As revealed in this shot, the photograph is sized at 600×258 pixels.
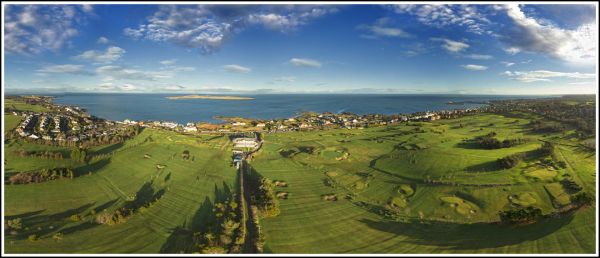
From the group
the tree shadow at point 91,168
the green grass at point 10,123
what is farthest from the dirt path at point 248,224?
the green grass at point 10,123

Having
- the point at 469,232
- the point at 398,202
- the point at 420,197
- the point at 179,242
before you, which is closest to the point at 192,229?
the point at 179,242

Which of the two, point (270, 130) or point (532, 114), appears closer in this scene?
point (532, 114)

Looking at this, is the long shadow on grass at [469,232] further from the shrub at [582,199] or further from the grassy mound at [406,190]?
the grassy mound at [406,190]

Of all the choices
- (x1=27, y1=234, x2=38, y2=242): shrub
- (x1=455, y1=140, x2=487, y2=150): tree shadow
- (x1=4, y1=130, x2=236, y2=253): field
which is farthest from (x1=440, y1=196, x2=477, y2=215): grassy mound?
(x1=27, y1=234, x2=38, y2=242): shrub

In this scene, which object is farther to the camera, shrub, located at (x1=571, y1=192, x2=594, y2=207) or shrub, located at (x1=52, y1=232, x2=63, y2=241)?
shrub, located at (x1=571, y1=192, x2=594, y2=207)

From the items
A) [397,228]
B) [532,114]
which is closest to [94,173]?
[397,228]

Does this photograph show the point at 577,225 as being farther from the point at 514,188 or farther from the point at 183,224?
the point at 183,224

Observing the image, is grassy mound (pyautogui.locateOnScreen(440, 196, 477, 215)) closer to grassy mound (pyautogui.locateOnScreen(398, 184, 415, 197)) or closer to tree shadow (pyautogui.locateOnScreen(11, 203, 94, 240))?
grassy mound (pyautogui.locateOnScreen(398, 184, 415, 197))
